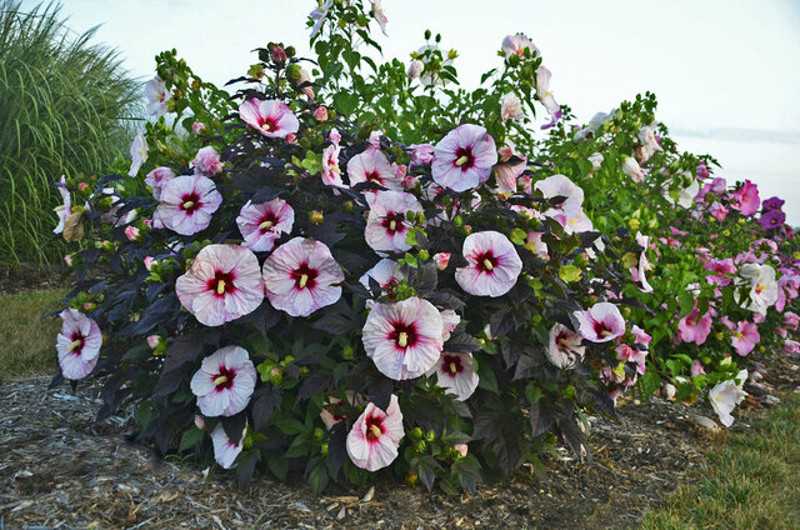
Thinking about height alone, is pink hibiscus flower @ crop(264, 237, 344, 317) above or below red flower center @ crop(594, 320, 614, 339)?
below

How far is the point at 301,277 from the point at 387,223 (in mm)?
320

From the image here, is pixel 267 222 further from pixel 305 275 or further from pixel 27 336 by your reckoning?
pixel 27 336

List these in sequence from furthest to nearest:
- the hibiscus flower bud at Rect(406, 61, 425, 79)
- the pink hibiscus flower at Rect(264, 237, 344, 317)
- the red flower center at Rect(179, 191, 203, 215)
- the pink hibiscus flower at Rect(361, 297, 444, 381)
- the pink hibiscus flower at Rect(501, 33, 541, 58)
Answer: the hibiscus flower bud at Rect(406, 61, 425, 79) < the pink hibiscus flower at Rect(501, 33, 541, 58) < the red flower center at Rect(179, 191, 203, 215) < the pink hibiscus flower at Rect(264, 237, 344, 317) < the pink hibiscus flower at Rect(361, 297, 444, 381)

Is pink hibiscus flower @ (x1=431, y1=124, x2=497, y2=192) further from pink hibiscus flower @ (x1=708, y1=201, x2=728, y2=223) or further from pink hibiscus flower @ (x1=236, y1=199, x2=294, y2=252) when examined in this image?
pink hibiscus flower @ (x1=708, y1=201, x2=728, y2=223)

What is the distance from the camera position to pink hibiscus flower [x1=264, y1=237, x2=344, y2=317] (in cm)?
204

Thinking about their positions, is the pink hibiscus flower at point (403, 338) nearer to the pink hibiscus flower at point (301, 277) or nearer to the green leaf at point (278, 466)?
the pink hibiscus flower at point (301, 277)

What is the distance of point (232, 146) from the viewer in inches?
98.7

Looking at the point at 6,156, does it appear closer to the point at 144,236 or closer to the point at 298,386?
the point at 144,236

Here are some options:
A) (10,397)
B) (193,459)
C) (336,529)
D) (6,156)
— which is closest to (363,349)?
(336,529)

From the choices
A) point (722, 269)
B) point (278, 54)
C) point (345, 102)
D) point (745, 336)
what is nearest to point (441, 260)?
point (278, 54)

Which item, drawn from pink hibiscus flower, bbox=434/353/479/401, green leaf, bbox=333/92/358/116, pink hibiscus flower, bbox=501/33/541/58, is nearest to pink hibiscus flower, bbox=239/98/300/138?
green leaf, bbox=333/92/358/116

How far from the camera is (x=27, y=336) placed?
4.39 m

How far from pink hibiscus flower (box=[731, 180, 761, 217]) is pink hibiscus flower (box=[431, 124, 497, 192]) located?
453 centimetres

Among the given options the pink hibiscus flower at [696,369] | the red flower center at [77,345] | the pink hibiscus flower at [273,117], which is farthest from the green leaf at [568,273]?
the pink hibiscus flower at [696,369]
